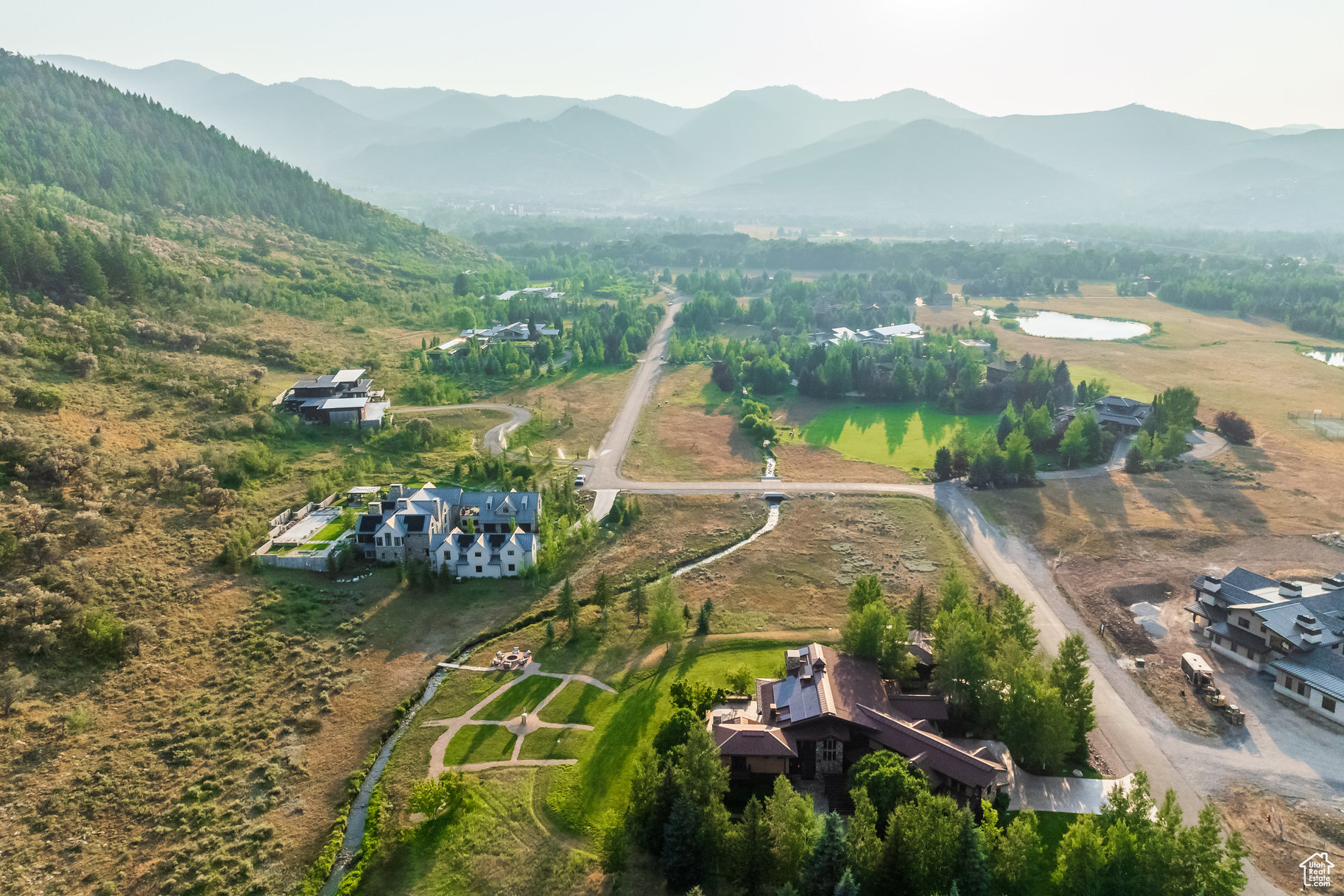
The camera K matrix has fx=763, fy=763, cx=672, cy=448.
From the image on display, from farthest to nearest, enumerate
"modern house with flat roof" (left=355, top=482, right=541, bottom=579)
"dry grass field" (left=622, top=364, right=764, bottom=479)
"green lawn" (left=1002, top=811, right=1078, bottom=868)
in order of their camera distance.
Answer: "dry grass field" (left=622, top=364, right=764, bottom=479), "modern house with flat roof" (left=355, top=482, right=541, bottom=579), "green lawn" (left=1002, top=811, right=1078, bottom=868)

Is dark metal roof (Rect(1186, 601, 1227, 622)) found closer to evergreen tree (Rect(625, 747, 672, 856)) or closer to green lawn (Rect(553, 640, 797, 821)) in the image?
green lawn (Rect(553, 640, 797, 821))

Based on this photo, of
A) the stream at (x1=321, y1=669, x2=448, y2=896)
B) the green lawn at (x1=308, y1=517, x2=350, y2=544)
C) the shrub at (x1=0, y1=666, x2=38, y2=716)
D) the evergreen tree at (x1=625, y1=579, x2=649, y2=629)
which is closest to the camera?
the stream at (x1=321, y1=669, x2=448, y2=896)

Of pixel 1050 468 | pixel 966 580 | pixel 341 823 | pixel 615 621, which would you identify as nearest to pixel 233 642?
pixel 341 823

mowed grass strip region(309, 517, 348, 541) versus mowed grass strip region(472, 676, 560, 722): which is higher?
mowed grass strip region(309, 517, 348, 541)

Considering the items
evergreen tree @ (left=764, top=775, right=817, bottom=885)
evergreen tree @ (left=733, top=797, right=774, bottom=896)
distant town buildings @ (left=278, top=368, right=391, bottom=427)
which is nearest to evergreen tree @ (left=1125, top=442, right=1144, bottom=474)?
evergreen tree @ (left=764, top=775, right=817, bottom=885)

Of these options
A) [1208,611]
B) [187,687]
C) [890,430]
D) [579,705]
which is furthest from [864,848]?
[890,430]

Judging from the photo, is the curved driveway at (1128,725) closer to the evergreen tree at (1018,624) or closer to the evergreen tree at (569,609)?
the evergreen tree at (1018,624)

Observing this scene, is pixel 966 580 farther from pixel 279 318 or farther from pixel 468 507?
pixel 279 318
